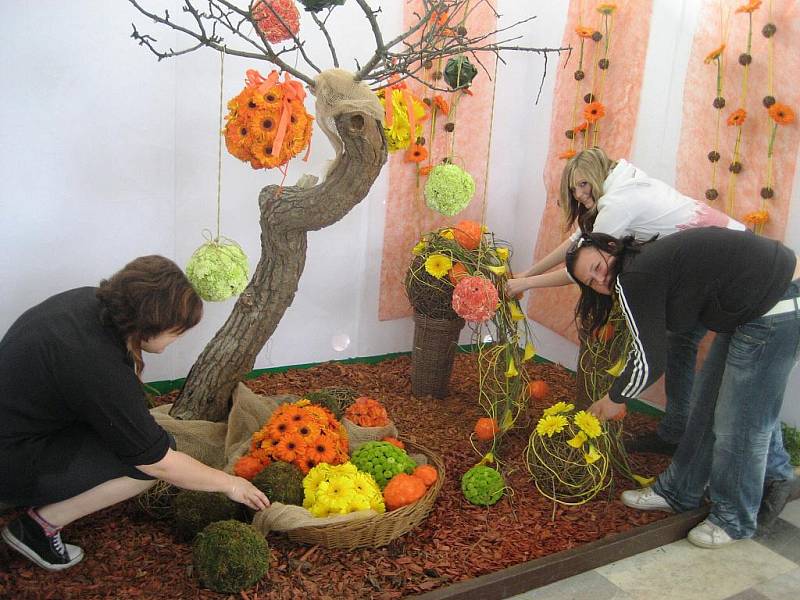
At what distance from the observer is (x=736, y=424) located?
2.53m

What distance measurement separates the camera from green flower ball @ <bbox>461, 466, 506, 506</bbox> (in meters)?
2.72

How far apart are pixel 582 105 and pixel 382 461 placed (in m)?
2.22

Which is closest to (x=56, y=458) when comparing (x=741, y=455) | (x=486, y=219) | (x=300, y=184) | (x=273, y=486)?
(x=273, y=486)

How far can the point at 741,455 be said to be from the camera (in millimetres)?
2559

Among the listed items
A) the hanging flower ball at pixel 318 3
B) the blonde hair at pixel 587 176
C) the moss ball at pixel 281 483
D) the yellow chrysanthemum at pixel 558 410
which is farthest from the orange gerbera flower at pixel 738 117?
the moss ball at pixel 281 483

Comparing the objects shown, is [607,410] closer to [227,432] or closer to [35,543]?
[227,432]

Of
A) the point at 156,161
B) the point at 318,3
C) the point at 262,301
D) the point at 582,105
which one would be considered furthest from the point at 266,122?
the point at 582,105

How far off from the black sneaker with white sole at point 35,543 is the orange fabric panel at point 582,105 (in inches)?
103

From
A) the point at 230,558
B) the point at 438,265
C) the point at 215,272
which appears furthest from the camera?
the point at 438,265

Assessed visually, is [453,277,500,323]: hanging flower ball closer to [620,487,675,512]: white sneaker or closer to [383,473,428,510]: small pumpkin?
[383,473,428,510]: small pumpkin

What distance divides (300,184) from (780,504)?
7.04ft

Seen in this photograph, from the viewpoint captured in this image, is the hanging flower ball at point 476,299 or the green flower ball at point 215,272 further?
the hanging flower ball at point 476,299

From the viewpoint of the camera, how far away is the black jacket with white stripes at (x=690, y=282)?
2.31m

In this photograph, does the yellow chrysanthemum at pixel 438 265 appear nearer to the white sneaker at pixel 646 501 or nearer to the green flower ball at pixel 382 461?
the green flower ball at pixel 382 461
